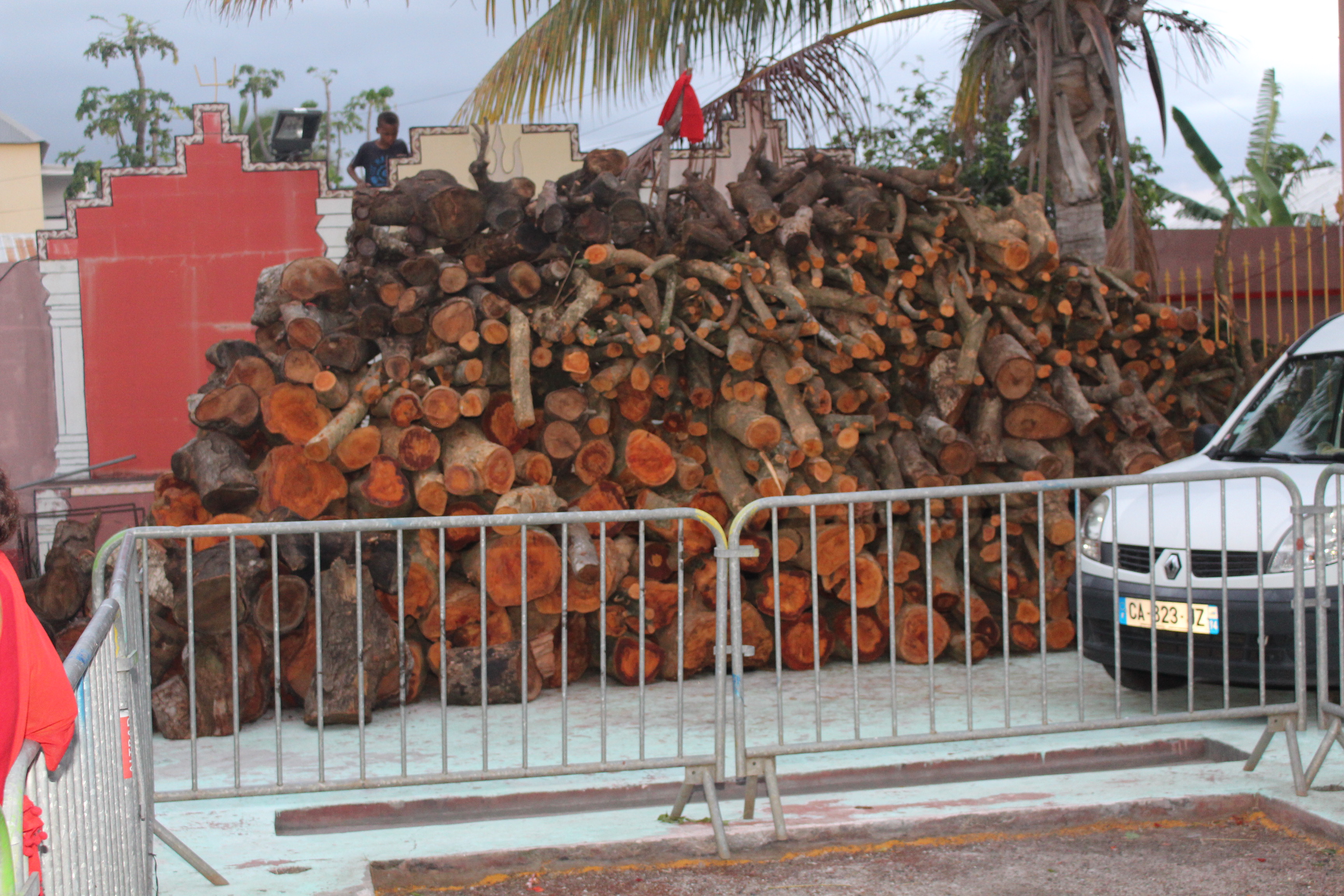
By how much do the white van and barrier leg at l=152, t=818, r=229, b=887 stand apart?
11.9 feet

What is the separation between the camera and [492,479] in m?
6.54

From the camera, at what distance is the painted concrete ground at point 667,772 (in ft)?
14.6

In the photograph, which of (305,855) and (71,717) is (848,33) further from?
Answer: (71,717)

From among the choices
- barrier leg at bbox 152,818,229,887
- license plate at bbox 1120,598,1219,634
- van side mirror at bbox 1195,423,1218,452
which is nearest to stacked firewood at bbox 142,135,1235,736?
license plate at bbox 1120,598,1219,634

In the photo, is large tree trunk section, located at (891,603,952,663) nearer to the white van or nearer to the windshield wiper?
the white van

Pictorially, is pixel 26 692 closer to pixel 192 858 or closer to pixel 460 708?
pixel 192 858

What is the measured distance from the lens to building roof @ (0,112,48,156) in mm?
39000

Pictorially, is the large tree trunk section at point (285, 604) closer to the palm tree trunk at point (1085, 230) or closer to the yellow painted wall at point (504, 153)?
the palm tree trunk at point (1085, 230)

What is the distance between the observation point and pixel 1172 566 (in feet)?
18.6

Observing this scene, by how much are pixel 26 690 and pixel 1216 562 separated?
503 centimetres

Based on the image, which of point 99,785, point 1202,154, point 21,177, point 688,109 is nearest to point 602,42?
point 688,109

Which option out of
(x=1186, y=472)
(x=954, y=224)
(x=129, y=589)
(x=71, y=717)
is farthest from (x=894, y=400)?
(x=71, y=717)

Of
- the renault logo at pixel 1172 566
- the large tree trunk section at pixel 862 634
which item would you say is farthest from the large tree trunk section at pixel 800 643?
the renault logo at pixel 1172 566

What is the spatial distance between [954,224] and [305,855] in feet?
18.9
